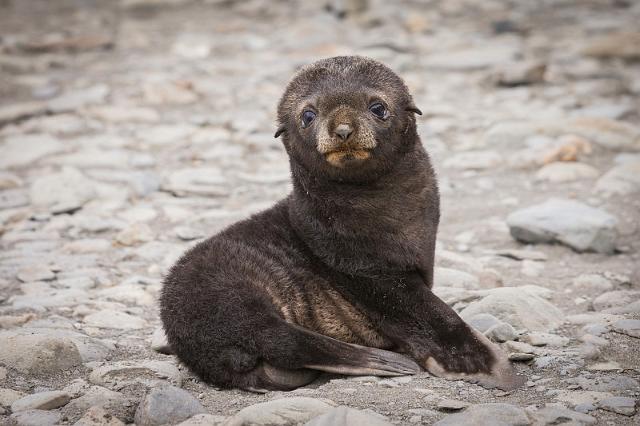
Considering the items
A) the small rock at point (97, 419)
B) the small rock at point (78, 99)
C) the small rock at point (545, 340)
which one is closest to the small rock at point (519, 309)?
the small rock at point (545, 340)

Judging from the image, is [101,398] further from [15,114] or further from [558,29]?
[558,29]

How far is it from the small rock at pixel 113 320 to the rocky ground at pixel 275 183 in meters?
0.02

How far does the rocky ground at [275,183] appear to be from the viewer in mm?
4180

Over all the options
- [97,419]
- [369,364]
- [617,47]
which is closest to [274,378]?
[369,364]

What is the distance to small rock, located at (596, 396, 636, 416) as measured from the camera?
374cm

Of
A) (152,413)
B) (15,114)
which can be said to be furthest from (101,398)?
(15,114)

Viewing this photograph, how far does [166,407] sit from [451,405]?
1.30 meters

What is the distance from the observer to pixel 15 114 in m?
10.0

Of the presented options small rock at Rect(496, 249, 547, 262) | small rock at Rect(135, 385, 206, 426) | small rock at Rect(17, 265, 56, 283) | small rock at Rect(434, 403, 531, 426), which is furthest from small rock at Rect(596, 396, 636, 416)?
small rock at Rect(17, 265, 56, 283)

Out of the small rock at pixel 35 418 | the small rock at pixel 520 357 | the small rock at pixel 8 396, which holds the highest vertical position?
the small rock at pixel 35 418

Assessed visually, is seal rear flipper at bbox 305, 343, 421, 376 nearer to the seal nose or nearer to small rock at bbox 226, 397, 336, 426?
small rock at bbox 226, 397, 336, 426

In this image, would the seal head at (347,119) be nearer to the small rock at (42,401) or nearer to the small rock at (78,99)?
the small rock at (42,401)

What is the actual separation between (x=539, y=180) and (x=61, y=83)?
21.6 feet

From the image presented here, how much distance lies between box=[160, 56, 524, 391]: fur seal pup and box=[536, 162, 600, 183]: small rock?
3.17 m
